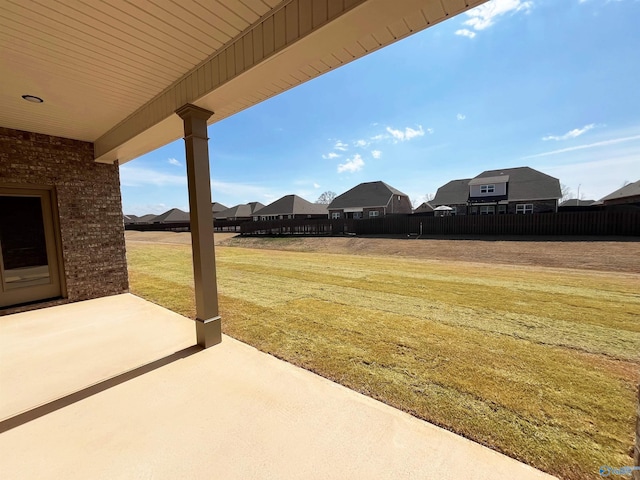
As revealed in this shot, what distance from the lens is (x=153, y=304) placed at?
18.9 feet

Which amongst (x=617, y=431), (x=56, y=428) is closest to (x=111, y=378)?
(x=56, y=428)

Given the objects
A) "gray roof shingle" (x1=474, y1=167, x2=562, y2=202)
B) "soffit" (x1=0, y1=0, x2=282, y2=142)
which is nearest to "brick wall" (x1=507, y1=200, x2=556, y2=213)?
"gray roof shingle" (x1=474, y1=167, x2=562, y2=202)

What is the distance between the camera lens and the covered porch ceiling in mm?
2271

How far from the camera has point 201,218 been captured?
3625 millimetres

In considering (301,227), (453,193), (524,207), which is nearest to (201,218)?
(301,227)

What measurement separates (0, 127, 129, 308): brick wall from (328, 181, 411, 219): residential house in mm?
28736

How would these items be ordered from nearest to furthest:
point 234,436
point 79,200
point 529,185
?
1. point 234,436
2. point 79,200
3. point 529,185

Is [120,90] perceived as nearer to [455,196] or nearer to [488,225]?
[488,225]

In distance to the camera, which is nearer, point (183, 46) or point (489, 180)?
point (183, 46)

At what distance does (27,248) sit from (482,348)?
8794 millimetres

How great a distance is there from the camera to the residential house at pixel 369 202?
108ft

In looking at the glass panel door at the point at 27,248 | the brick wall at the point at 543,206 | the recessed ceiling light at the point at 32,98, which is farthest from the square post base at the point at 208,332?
the brick wall at the point at 543,206

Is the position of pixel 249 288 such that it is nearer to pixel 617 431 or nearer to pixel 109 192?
pixel 109 192

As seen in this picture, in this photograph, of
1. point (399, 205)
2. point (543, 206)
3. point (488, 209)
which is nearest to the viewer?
point (543, 206)
